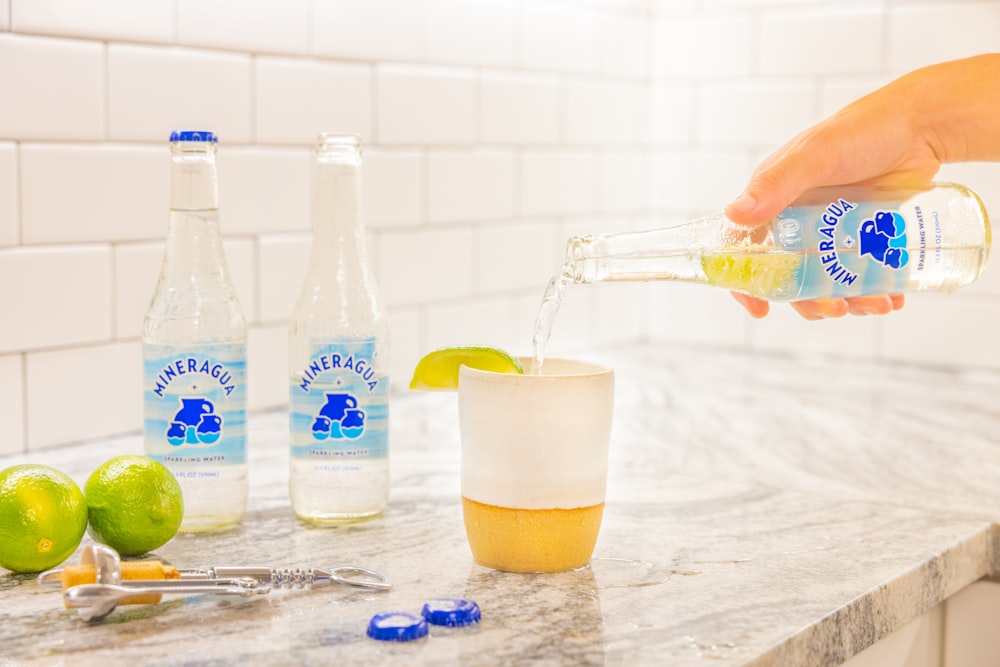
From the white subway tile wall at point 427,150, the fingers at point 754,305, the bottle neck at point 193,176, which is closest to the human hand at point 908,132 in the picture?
the fingers at point 754,305

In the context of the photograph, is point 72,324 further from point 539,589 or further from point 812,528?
point 812,528

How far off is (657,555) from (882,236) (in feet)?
0.95

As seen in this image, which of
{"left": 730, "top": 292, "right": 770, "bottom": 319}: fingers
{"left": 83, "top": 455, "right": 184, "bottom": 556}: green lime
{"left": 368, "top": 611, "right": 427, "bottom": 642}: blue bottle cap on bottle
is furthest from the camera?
{"left": 730, "top": 292, "right": 770, "bottom": 319}: fingers

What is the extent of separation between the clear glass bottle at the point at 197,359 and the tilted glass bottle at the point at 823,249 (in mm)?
259

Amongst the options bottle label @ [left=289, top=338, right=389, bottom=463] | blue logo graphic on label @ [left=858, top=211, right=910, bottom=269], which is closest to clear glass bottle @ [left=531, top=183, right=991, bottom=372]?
blue logo graphic on label @ [left=858, top=211, right=910, bottom=269]

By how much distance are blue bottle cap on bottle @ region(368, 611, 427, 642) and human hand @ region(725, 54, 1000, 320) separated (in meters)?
0.47

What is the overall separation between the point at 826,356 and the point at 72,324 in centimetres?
105

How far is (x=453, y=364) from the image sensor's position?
863 mm

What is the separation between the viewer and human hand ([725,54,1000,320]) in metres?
0.97

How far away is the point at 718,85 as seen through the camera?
181cm

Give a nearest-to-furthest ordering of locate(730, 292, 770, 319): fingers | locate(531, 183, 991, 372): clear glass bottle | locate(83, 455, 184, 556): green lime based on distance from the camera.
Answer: locate(83, 455, 184, 556): green lime
locate(531, 183, 991, 372): clear glass bottle
locate(730, 292, 770, 319): fingers

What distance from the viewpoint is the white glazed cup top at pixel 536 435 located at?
78 cm

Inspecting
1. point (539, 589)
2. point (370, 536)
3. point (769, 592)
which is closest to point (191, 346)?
point (370, 536)

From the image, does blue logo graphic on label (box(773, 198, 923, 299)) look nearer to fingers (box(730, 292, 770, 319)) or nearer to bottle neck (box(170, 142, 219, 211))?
fingers (box(730, 292, 770, 319))
